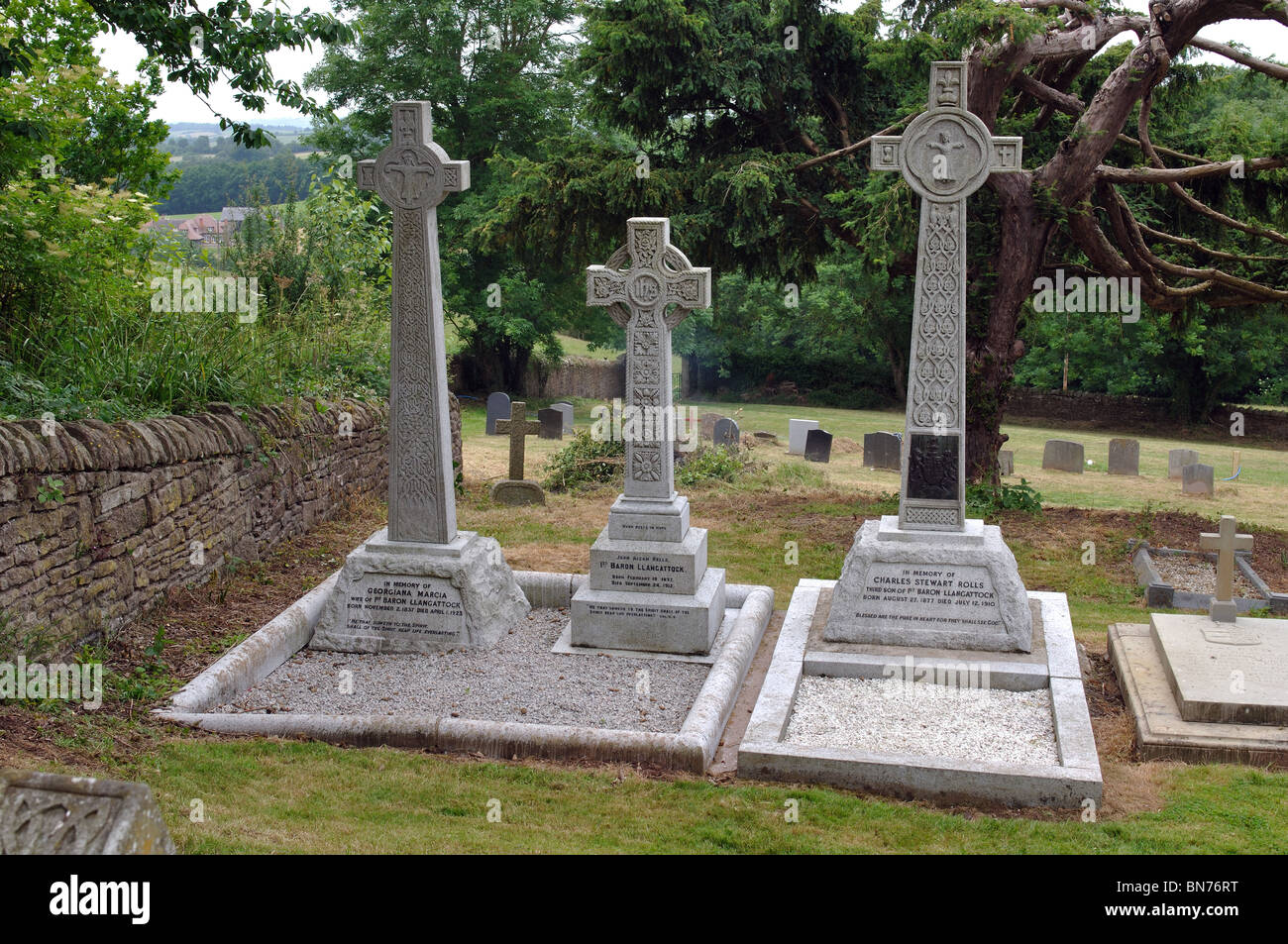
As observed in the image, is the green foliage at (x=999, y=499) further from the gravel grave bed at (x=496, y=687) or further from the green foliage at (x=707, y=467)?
the gravel grave bed at (x=496, y=687)

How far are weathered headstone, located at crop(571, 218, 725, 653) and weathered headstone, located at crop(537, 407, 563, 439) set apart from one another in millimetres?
14640

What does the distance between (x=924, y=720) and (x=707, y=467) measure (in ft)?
31.5

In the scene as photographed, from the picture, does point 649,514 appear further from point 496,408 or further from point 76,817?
point 496,408

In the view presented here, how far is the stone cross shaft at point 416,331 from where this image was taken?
26.6 feet

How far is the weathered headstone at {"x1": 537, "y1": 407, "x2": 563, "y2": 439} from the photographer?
927 inches

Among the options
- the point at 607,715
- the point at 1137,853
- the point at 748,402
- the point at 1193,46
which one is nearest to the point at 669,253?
the point at 607,715

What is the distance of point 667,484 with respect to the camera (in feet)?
28.7

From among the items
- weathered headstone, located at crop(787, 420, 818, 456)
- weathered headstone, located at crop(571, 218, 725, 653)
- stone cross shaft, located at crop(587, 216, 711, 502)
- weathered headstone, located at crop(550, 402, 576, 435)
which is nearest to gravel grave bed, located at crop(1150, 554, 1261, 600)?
weathered headstone, located at crop(571, 218, 725, 653)

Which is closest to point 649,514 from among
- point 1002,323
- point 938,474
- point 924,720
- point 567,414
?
point 938,474

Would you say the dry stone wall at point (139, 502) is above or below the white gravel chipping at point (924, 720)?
above

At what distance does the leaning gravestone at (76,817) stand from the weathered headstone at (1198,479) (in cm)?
1928

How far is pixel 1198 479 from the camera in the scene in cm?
1928

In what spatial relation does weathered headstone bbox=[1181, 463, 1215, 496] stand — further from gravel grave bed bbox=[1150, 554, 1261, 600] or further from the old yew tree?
gravel grave bed bbox=[1150, 554, 1261, 600]

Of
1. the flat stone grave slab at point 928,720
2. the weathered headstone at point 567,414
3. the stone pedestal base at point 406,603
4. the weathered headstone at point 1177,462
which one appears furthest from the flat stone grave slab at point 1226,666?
the weathered headstone at point 567,414
